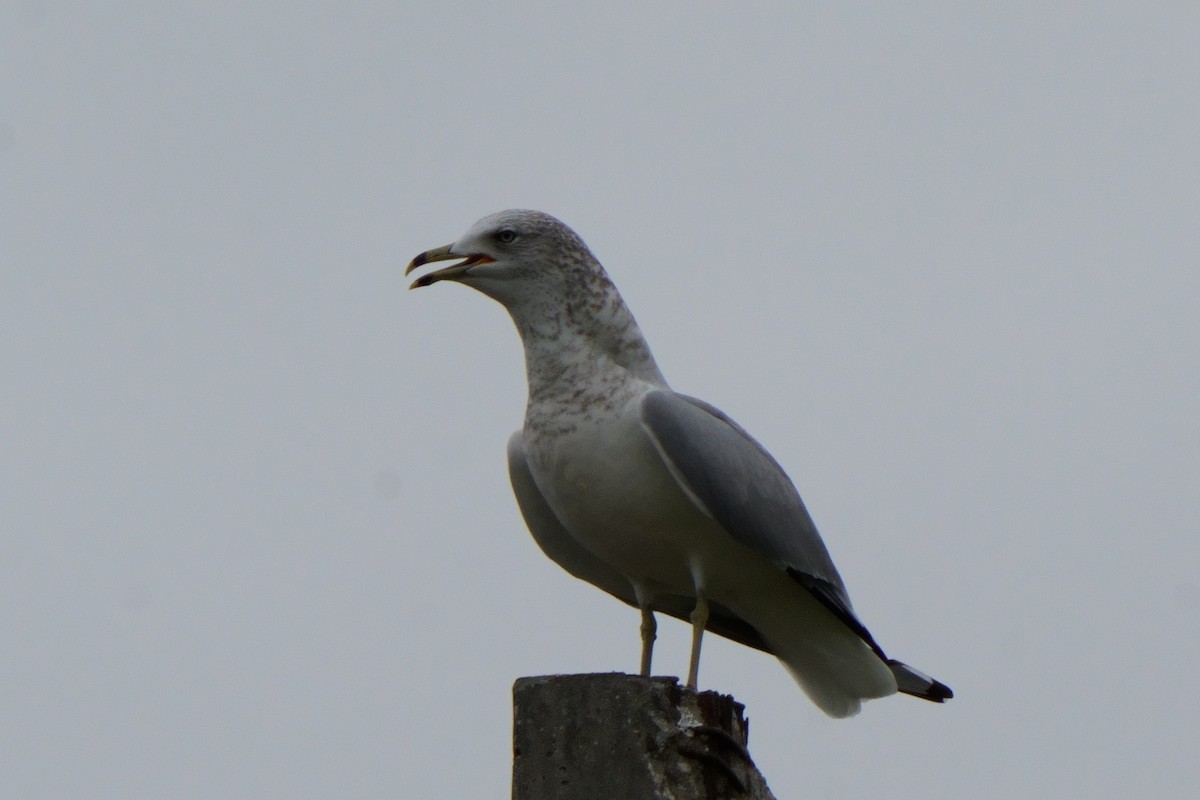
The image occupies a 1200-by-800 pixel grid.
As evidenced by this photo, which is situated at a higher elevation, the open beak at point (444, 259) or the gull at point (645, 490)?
the open beak at point (444, 259)

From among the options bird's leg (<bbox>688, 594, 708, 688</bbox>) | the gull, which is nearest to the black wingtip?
the gull

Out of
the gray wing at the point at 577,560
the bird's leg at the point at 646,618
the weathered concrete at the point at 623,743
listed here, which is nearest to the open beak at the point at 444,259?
the gray wing at the point at 577,560

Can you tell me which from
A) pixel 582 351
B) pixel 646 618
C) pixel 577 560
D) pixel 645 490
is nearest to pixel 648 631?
pixel 646 618

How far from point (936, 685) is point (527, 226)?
2.42m

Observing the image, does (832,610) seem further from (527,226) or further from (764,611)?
(527,226)

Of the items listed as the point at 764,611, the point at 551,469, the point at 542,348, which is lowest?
the point at 764,611

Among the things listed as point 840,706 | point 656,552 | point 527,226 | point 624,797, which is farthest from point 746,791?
point 527,226

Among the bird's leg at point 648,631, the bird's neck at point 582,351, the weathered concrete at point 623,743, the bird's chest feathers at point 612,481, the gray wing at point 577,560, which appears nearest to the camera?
the weathered concrete at point 623,743

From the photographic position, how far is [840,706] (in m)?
6.39

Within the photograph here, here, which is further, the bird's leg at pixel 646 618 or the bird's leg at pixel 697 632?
the bird's leg at pixel 646 618

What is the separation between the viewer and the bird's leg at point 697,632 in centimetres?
560

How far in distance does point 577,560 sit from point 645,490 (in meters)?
0.90

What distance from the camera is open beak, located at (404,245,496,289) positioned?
19.8 feet

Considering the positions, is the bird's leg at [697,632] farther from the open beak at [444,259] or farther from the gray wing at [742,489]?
the open beak at [444,259]
